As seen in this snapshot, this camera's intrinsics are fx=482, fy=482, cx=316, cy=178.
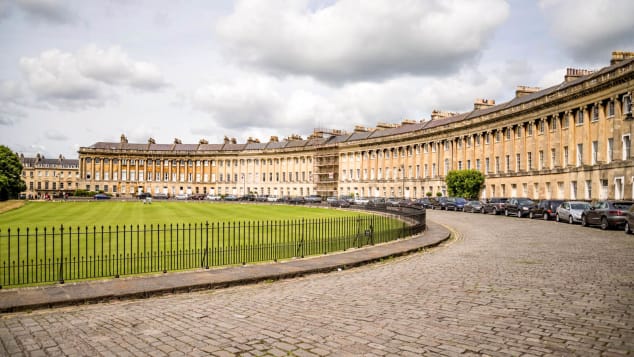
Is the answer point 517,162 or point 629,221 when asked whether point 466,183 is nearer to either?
point 517,162

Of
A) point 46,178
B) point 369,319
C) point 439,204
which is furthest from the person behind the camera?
point 46,178

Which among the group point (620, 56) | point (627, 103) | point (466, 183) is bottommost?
point (466, 183)

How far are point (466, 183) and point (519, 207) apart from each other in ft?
82.7

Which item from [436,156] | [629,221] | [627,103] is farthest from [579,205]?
[436,156]

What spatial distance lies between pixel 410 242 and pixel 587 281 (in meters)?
9.16

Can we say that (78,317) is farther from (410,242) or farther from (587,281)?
(410,242)

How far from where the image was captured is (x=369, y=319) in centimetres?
798

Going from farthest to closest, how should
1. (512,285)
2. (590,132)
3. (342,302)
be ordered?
(590,132) < (512,285) < (342,302)

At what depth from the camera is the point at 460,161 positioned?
73125mm

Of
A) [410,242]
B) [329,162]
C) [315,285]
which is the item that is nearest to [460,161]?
[329,162]

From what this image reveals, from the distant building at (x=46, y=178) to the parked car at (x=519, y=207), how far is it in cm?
14017

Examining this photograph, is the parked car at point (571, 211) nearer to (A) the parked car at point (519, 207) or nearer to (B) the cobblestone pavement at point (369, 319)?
(A) the parked car at point (519, 207)

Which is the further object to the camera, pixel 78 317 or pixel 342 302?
pixel 342 302

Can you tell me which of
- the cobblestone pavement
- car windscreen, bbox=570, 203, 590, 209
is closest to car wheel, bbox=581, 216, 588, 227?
car windscreen, bbox=570, 203, 590, 209
